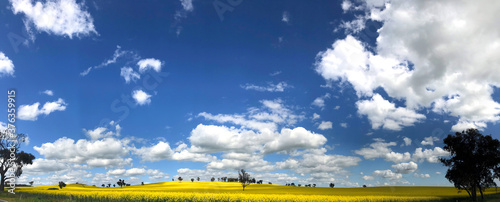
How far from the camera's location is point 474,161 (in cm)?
5084

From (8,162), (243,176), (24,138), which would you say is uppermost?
(24,138)

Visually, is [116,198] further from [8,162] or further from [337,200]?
[8,162]

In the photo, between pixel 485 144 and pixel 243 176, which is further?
pixel 243 176

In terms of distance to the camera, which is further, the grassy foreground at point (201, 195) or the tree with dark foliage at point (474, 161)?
the tree with dark foliage at point (474, 161)

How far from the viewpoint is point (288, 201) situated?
33906 millimetres

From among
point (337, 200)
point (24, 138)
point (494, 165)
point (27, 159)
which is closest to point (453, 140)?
point (494, 165)

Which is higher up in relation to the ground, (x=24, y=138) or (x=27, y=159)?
(x=24, y=138)

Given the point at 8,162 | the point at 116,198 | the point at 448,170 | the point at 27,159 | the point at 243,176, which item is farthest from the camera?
the point at 243,176

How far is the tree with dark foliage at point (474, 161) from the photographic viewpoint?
50069 millimetres

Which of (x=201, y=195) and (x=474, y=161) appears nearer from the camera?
(x=201, y=195)

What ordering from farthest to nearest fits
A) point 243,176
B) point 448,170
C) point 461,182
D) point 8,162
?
point 243,176
point 8,162
point 448,170
point 461,182

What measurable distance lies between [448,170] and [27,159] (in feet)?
317

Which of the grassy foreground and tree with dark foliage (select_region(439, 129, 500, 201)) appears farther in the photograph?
tree with dark foliage (select_region(439, 129, 500, 201))

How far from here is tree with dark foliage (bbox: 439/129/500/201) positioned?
50.1 m
